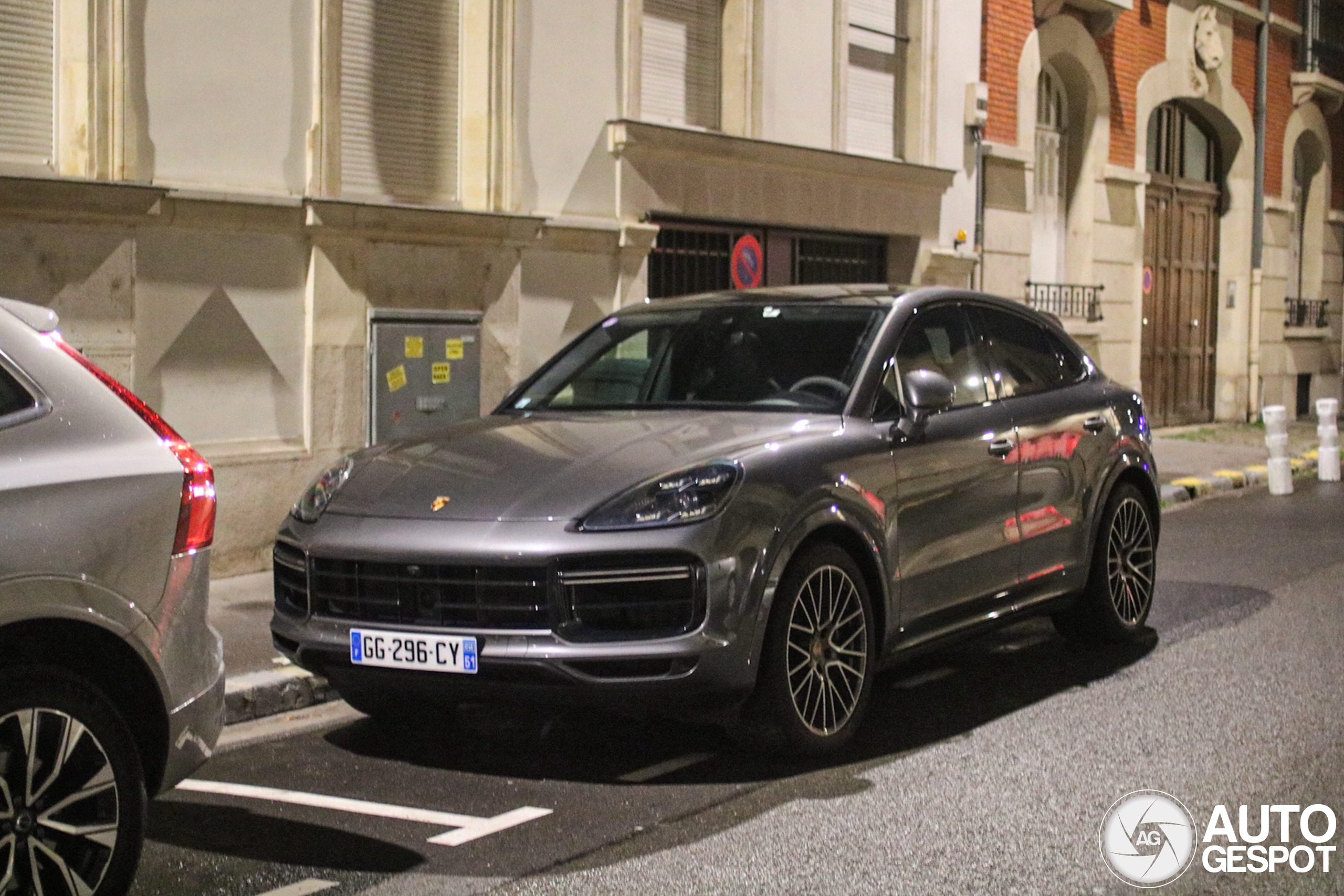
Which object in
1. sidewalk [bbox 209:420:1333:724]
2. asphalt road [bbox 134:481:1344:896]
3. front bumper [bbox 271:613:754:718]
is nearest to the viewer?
asphalt road [bbox 134:481:1344:896]

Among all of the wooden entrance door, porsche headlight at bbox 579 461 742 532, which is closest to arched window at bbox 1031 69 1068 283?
the wooden entrance door

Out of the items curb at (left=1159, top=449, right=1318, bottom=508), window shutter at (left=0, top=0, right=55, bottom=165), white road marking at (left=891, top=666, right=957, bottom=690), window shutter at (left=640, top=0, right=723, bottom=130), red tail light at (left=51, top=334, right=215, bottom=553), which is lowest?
white road marking at (left=891, top=666, right=957, bottom=690)

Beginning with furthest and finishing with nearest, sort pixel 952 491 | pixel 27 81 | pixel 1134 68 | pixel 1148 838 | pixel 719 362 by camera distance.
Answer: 1. pixel 1134 68
2. pixel 27 81
3. pixel 719 362
4. pixel 952 491
5. pixel 1148 838

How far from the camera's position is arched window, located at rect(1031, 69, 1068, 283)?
68.5 ft

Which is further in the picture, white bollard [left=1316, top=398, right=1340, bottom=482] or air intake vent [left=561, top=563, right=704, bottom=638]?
white bollard [left=1316, top=398, right=1340, bottom=482]

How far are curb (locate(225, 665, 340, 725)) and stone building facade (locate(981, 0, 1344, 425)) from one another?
12874 mm

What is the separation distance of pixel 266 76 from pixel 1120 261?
44.1ft

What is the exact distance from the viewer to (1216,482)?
1675 cm

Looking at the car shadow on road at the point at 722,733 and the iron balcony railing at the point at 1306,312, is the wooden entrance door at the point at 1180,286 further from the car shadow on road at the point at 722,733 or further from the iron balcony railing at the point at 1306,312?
the car shadow on road at the point at 722,733

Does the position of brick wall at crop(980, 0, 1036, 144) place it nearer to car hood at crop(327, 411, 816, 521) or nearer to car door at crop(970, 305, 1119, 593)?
car door at crop(970, 305, 1119, 593)

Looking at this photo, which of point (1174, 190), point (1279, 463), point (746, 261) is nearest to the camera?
point (746, 261)

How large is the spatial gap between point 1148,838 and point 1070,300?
53.8 feet

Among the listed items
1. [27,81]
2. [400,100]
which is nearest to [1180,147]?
[400,100]

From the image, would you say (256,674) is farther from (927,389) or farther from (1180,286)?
(1180,286)
